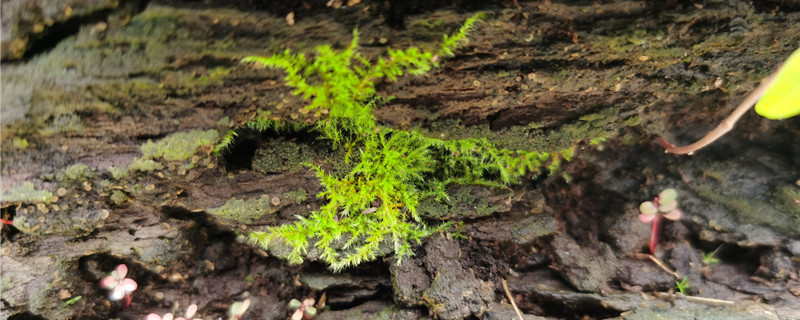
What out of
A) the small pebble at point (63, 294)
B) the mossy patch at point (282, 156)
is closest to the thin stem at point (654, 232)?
the mossy patch at point (282, 156)

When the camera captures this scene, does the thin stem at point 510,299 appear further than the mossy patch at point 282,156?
Yes

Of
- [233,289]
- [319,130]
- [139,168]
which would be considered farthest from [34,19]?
[233,289]

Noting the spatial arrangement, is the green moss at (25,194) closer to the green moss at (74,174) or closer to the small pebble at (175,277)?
the green moss at (74,174)

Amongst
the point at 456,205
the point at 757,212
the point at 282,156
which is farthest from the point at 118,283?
the point at 757,212

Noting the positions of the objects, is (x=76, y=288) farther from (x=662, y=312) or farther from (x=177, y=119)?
(x=662, y=312)

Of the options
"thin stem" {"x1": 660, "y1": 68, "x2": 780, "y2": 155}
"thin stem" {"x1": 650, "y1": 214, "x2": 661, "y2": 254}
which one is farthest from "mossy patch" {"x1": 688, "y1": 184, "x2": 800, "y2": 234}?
"thin stem" {"x1": 660, "y1": 68, "x2": 780, "y2": 155}

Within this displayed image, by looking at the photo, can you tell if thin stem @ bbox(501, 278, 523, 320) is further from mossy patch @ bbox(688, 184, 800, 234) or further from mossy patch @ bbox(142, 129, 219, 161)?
mossy patch @ bbox(142, 129, 219, 161)

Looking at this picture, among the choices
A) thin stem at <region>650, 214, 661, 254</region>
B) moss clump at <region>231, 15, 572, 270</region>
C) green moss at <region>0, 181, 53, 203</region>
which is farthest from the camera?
thin stem at <region>650, 214, 661, 254</region>
